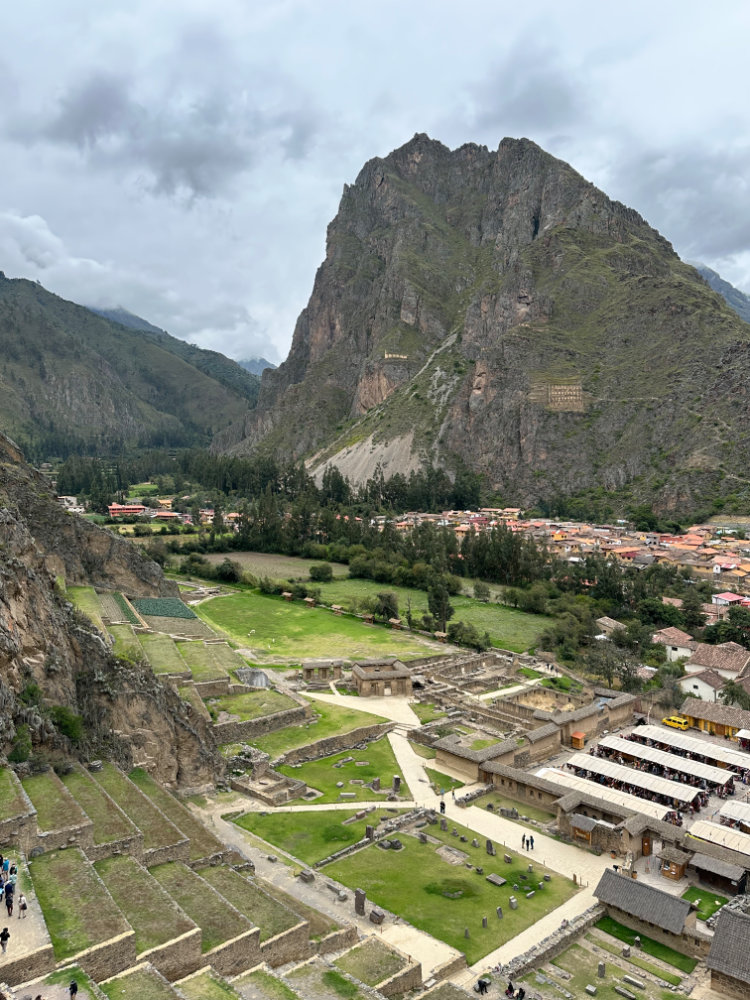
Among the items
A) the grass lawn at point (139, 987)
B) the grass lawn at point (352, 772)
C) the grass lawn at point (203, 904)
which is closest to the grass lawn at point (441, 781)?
the grass lawn at point (352, 772)

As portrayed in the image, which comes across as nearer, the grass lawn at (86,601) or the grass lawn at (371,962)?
the grass lawn at (371,962)

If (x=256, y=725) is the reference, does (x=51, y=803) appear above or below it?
above

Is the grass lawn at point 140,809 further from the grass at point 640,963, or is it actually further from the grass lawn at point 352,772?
the grass at point 640,963

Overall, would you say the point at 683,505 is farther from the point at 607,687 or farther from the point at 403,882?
the point at 403,882

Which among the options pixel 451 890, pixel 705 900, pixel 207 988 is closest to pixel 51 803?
pixel 207 988

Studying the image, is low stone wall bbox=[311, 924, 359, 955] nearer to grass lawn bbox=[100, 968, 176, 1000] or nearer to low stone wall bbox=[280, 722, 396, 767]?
grass lawn bbox=[100, 968, 176, 1000]

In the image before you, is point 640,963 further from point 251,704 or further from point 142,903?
point 251,704

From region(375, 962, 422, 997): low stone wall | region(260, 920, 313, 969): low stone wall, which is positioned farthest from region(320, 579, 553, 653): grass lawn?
region(260, 920, 313, 969): low stone wall
